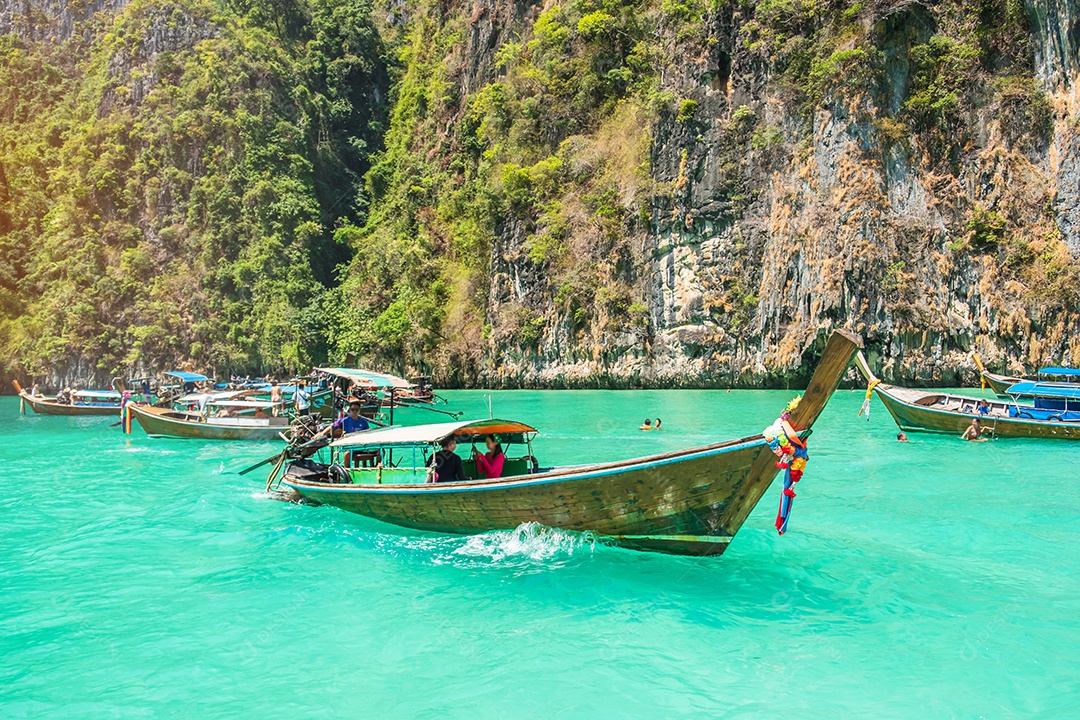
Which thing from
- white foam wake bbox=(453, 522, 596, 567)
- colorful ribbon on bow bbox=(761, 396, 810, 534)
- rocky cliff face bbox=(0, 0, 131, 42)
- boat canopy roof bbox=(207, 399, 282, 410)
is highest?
rocky cliff face bbox=(0, 0, 131, 42)

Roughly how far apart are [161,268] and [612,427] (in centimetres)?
5000

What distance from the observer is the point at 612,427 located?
81.3 feet

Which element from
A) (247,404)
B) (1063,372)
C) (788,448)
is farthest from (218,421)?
(1063,372)

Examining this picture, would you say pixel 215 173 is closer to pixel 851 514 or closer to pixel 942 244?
pixel 942 244

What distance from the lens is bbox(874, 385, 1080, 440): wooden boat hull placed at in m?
20.1

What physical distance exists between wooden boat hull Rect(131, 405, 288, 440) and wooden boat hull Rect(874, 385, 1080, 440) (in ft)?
68.0

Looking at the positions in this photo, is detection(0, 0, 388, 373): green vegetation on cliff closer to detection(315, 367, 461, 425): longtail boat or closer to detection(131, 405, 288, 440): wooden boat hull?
detection(315, 367, 461, 425): longtail boat

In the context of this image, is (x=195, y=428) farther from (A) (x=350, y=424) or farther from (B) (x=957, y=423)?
(B) (x=957, y=423)

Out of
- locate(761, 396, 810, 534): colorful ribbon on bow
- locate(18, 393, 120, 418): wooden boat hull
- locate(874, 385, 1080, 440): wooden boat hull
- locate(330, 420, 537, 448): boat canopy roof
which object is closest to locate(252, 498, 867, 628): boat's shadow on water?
locate(761, 396, 810, 534): colorful ribbon on bow

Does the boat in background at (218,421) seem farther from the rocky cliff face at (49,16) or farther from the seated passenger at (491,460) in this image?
the rocky cliff face at (49,16)

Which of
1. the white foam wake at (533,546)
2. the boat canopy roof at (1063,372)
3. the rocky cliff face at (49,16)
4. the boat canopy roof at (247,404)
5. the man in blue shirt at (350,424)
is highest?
the rocky cliff face at (49,16)

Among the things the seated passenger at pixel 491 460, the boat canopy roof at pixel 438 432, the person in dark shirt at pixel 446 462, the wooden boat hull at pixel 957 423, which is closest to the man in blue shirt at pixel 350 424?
the boat canopy roof at pixel 438 432

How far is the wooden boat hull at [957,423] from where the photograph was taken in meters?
20.1

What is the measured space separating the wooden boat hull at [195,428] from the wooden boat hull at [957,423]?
20.7 m
